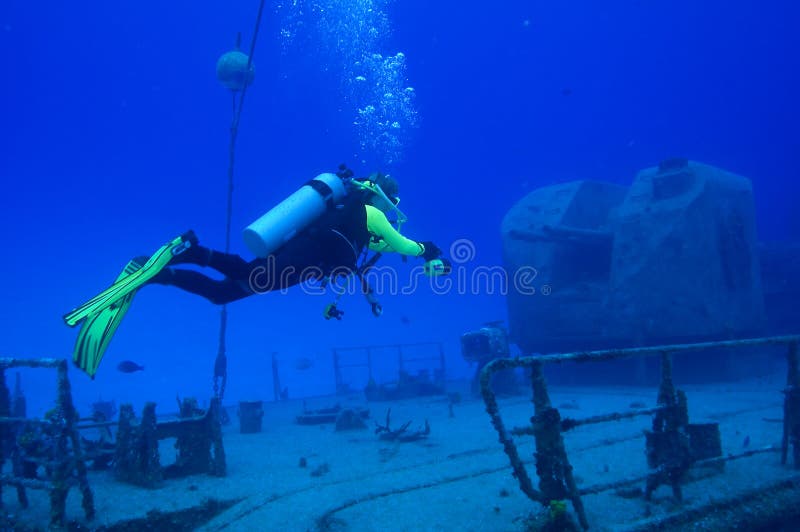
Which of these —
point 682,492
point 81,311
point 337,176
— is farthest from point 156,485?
point 682,492

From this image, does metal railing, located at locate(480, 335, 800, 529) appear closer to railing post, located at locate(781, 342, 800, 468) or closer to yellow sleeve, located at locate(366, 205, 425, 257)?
railing post, located at locate(781, 342, 800, 468)

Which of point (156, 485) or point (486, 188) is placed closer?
point (156, 485)

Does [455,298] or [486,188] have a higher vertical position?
[486,188]

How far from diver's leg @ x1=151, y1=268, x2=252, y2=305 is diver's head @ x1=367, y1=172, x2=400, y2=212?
1704 millimetres

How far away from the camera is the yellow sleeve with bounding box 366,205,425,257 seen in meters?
5.22

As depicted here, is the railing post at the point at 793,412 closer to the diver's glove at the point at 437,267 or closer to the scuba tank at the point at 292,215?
the diver's glove at the point at 437,267

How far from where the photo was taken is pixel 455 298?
13438 cm

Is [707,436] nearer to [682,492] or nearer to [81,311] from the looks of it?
[682,492]

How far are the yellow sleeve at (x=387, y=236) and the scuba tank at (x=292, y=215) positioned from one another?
0.41 metres

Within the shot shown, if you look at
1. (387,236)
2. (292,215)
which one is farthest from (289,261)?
(387,236)

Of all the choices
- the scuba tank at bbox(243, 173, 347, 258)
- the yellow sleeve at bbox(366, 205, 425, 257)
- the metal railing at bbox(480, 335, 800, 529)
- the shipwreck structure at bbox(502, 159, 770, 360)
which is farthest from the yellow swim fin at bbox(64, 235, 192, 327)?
the shipwreck structure at bbox(502, 159, 770, 360)

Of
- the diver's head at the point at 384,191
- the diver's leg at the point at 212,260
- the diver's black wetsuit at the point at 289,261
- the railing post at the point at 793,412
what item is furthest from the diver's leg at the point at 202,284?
the railing post at the point at 793,412

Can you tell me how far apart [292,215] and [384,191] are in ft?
4.56

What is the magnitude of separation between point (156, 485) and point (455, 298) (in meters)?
130
